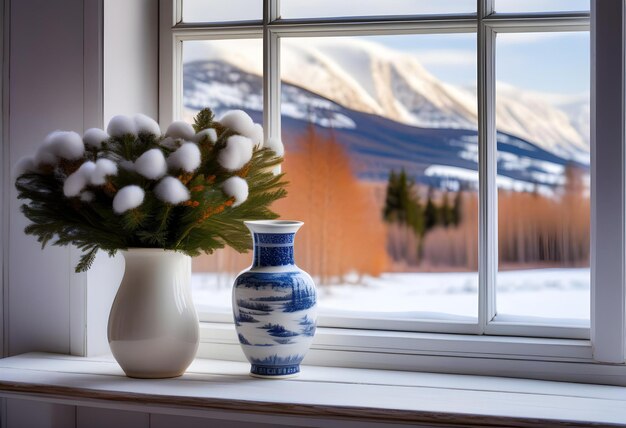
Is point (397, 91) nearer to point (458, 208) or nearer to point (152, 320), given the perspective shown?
point (458, 208)

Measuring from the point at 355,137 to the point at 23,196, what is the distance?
832 millimetres

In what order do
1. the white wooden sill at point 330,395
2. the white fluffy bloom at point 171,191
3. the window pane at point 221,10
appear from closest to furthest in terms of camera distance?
the white wooden sill at point 330,395 → the white fluffy bloom at point 171,191 → the window pane at point 221,10

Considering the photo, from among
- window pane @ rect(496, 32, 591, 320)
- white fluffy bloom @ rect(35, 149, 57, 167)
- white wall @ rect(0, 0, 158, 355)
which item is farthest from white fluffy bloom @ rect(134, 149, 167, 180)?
window pane @ rect(496, 32, 591, 320)

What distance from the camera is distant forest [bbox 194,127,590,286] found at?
1.90 m

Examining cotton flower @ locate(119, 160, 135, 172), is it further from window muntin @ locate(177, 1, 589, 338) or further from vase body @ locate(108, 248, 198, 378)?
window muntin @ locate(177, 1, 589, 338)

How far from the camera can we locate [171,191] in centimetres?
162

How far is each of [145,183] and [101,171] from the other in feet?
0.36

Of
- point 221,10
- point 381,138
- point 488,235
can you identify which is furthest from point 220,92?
point 488,235

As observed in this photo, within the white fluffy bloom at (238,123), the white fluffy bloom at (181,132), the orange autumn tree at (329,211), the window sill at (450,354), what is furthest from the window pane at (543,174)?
the white fluffy bloom at (181,132)

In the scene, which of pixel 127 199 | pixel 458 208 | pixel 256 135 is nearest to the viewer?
pixel 127 199

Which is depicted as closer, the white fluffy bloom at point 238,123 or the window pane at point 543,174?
the white fluffy bloom at point 238,123

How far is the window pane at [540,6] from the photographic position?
187 cm

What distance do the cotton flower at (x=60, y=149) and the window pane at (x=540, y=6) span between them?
1.06 meters

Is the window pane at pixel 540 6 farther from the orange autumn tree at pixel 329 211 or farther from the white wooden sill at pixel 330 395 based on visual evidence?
the white wooden sill at pixel 330 395
